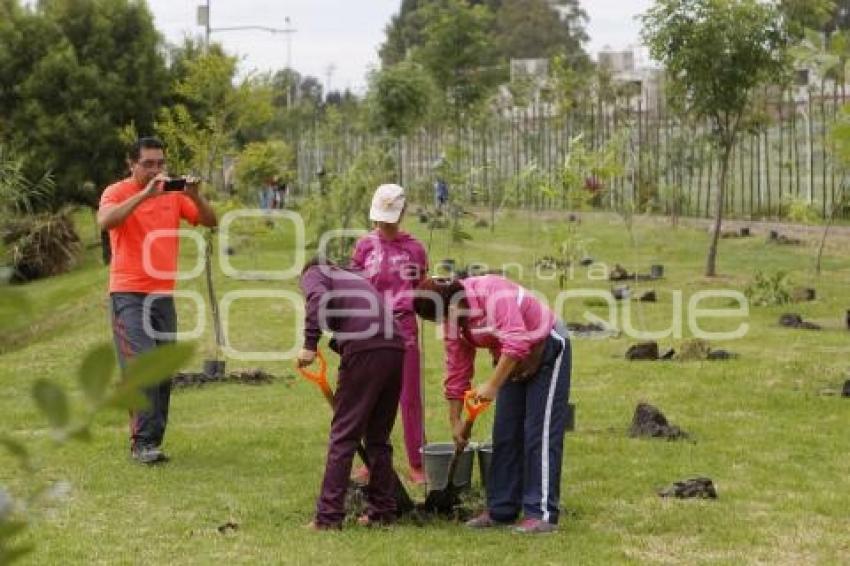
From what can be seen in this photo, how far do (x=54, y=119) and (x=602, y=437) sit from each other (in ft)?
60.5

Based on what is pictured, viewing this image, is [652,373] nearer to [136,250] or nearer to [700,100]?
[136,250]

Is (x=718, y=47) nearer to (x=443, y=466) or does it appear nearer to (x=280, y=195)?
(x=443, y=466)

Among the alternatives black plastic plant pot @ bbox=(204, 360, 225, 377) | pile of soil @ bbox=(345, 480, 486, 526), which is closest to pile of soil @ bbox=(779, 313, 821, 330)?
black plastic plant pot @ bbox=(204, 360, 225, 377)

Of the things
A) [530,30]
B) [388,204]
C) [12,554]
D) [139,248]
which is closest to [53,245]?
[139,248]

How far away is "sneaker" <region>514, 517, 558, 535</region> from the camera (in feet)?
20.3

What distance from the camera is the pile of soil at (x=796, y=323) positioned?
13.6 m

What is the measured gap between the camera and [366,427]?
20.8 feet

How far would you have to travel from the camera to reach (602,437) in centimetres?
852

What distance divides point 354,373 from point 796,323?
8.65m

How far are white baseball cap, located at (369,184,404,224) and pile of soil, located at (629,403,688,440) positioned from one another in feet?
8.06

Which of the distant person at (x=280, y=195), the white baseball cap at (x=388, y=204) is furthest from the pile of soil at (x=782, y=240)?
the white baseball cap at (x=388, y=204)

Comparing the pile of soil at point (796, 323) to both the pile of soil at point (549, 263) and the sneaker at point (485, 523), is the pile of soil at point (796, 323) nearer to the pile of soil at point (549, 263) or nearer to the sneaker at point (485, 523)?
the pile of soil at point (549, 263)

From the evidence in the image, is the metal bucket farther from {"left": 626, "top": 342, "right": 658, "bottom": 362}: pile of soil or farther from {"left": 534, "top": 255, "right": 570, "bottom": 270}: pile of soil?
{"left": 534, "top": 255, "right": 570, "bottom": 270}: pile of soil

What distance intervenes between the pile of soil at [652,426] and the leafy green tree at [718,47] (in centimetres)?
987
